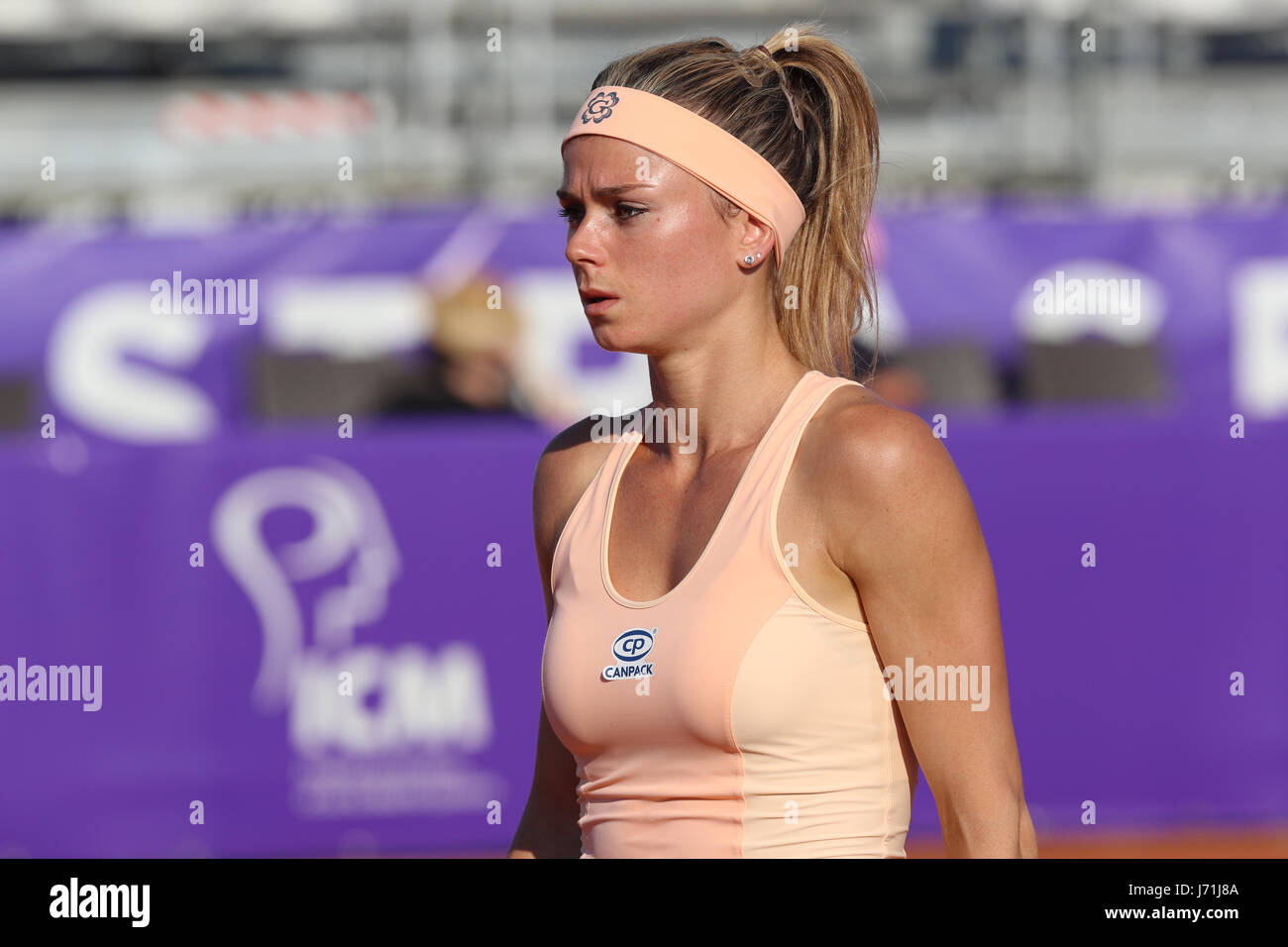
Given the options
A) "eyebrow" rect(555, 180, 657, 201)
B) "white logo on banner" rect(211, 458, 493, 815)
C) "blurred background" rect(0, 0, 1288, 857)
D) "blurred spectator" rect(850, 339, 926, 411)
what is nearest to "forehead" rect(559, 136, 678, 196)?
"eyebrow" rect(555, 180, 657, 201)

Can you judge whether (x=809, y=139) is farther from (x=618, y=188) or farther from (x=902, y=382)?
Result: (x=902, y=382)

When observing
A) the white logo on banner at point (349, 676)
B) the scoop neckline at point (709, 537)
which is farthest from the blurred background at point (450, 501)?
the scoop neckline at point (709, 537)

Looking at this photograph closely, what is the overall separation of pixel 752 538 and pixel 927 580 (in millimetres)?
219

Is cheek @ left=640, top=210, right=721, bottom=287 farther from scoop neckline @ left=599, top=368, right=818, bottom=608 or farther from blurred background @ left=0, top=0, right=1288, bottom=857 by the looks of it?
blurred background @ left=0, top=0, right=1288, bottom=857

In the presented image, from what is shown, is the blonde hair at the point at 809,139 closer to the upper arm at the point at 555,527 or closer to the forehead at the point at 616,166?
the forehead at the point at 616,166

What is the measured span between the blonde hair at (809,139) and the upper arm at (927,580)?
1.02 ft

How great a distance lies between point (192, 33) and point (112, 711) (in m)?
4.52

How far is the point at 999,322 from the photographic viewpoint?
19.7 feet

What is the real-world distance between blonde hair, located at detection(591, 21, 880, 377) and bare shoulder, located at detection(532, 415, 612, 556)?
0.34 m

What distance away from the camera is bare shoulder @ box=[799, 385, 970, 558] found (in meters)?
1.82

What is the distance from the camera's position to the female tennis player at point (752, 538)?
182 cm
